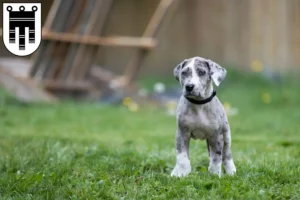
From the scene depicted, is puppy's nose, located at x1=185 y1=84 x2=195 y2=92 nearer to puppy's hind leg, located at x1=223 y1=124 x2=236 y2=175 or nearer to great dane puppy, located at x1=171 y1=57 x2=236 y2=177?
great dane puppy, located at x1=171 y1=57 x2=236 y2=177

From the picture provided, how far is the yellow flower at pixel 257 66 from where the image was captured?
17.7 m

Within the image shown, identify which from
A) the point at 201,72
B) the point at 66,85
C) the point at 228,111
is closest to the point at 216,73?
the point at 201,72

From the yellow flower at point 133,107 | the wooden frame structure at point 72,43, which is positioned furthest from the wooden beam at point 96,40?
the yellow flower at point 133,107

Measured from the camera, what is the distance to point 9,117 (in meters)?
11.1

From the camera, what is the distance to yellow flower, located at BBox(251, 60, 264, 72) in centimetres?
1769

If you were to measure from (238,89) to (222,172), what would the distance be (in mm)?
11482

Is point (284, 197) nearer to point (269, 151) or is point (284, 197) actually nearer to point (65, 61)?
point (269, 151)

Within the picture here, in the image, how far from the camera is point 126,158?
6.22m

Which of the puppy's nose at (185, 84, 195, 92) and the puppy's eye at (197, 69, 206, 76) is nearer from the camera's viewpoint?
the puppy's nose at (185, 84, 195, 92)

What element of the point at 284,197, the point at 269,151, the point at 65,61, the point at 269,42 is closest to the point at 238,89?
the point at 269,42

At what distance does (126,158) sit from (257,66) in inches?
480

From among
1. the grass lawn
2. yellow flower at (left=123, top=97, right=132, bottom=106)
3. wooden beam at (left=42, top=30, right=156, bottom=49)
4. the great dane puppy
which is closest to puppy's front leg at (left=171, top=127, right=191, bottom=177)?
the great dane puppy

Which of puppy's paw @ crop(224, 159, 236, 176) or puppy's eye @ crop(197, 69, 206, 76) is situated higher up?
puppy's eye @ crop(197, 69, 206, 76)

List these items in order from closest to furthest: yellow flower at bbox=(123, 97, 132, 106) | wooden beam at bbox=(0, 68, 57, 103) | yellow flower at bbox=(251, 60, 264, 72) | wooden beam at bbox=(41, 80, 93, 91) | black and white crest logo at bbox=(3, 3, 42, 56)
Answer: black and white crest logo at bbox=(3, 3, 42, 56) < wooden beam at bbox=(0, 68, 57, 103) < wooden beam at bbox=(41, 80, 93, 91) < yellow flower at bbox=(123, 97, 132, 106) < yellow flower at bbox=(251, 60, 264, 72)
